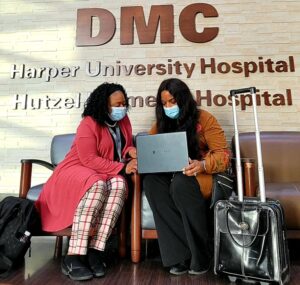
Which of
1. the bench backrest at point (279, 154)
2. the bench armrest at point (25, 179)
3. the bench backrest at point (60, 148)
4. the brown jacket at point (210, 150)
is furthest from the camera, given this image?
the bench backrest at point (60, 148)

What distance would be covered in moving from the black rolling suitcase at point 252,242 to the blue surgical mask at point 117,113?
866 millimetres

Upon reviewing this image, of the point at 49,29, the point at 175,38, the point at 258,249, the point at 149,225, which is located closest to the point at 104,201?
the point at 149,225

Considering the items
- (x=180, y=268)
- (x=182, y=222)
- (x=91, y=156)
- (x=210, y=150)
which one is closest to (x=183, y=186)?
(x=182, y=222)

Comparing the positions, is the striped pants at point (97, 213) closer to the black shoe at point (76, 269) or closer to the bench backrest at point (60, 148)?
the black shoe at point (76, 269)

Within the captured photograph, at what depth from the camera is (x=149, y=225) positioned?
168 centimetres

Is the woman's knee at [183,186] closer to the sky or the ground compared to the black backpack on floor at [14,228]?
closer to the sky

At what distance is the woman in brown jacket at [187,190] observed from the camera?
1.49 metres

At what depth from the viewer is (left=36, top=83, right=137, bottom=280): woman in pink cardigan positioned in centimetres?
149

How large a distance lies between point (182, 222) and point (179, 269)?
0.80 ft

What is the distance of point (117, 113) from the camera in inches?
72.2

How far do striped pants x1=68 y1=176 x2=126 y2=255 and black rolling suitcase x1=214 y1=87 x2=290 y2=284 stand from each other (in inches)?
22.4

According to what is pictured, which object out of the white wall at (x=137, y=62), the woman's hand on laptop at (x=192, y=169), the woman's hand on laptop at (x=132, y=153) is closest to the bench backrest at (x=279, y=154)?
the white wall at (x=137, y=62)

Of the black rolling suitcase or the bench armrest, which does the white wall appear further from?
the black rolling suitcase

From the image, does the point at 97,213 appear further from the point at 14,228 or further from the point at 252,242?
the point at 252,242
